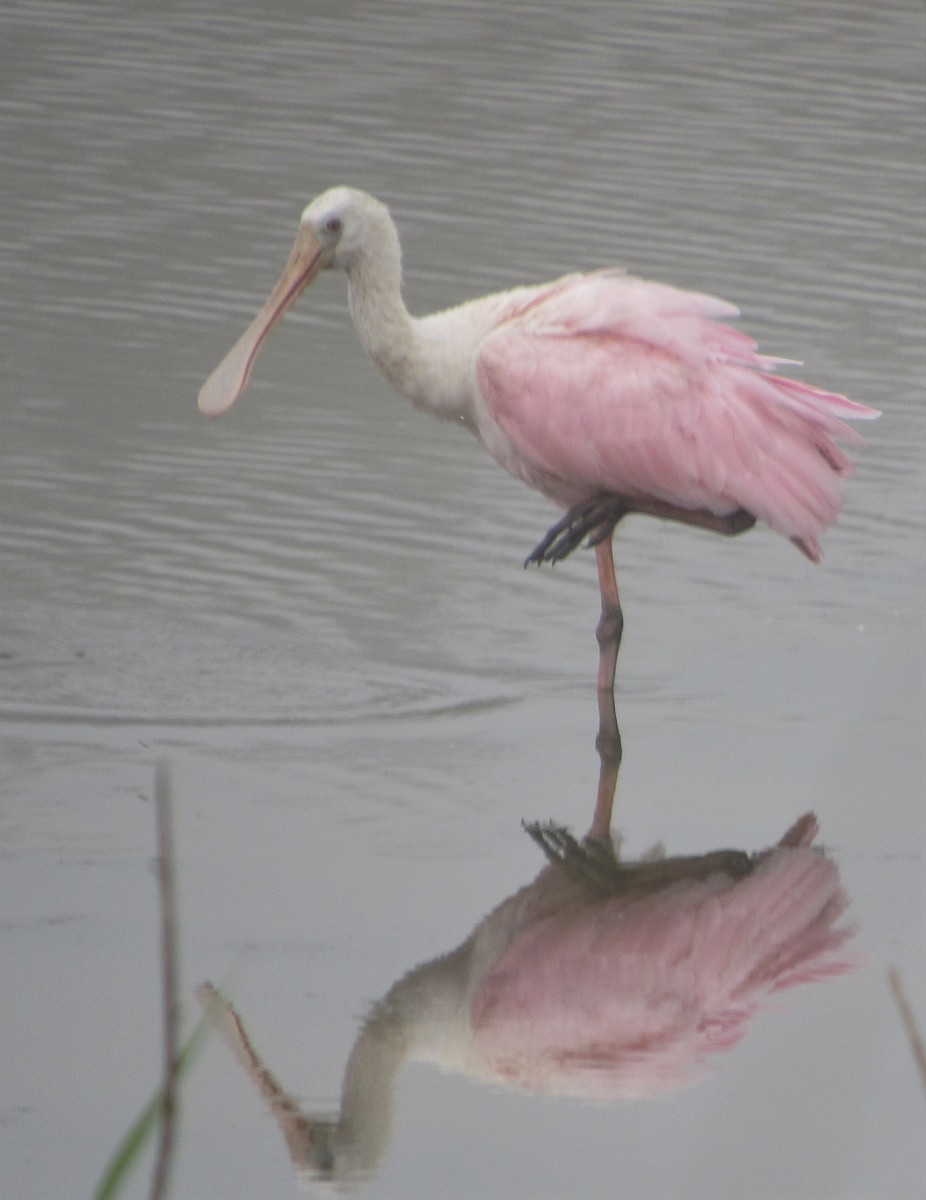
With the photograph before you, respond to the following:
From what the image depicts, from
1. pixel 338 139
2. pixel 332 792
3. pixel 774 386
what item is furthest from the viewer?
pixel 338 139

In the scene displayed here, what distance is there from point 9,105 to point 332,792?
374 inches

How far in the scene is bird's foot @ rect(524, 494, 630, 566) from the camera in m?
6.33

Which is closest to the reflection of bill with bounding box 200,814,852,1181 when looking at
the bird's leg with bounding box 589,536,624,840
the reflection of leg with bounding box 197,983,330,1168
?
the reflection of leg with bounding box 197,983,330,1168

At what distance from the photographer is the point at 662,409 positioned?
6.26 m

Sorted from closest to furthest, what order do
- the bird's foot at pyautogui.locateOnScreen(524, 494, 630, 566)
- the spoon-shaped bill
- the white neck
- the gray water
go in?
the gray water
the bird's foot at pyautogui.locateOnScreen(524, 494, 630, 566)
the white neck
the spoon-shaped bill

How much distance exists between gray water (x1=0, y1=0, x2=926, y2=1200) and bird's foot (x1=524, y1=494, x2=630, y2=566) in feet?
1.11

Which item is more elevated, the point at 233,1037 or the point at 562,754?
the point at 233,1037

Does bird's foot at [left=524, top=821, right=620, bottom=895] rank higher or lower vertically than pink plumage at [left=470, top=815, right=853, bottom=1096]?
lower

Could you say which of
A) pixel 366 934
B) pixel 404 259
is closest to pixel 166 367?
pixel 404 259

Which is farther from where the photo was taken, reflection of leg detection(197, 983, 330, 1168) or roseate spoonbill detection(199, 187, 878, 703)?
roseate spoonbill detection(199, 187, 878, 703)

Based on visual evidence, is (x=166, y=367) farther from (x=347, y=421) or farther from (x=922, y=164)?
(x=922, y=164)

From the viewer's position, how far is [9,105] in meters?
14.1

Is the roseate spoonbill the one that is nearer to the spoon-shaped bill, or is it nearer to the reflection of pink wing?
the spoon-shaped bill

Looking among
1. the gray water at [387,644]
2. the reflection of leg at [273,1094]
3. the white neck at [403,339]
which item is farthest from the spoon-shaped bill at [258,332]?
the reflection of leg at [273,1094]
